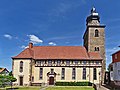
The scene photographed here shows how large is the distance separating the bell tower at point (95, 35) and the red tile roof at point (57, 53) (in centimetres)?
202

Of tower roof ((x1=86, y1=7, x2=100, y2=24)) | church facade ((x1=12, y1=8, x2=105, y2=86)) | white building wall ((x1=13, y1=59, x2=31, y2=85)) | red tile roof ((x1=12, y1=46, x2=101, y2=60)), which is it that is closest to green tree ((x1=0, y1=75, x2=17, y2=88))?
white building wall ((x1=13, y1=59, x2=31, y2=85))

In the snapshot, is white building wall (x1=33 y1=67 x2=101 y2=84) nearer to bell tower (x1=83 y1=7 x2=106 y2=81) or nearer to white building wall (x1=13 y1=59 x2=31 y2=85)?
white building wall (x1=13 y1=59 x2=31 y2=85)

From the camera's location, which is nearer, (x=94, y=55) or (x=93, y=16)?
(x=94, y=55)

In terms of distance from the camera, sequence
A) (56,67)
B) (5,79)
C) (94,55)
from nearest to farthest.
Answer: (5,79) → (56,67) → (94,55)

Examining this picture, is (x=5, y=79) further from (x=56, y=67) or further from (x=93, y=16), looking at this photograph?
(x=93, y=16)

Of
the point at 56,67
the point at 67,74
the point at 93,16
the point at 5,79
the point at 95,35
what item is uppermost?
the point at 93,16

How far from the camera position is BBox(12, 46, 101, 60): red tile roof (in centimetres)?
5311

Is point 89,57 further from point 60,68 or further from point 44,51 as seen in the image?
point 44,51

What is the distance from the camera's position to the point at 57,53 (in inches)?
2165

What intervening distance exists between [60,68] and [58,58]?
2513mm

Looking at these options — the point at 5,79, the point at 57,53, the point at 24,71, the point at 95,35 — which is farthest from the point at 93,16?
the point at 5,79

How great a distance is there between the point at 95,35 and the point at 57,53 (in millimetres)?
11344

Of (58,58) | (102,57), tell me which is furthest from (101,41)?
(58,58)

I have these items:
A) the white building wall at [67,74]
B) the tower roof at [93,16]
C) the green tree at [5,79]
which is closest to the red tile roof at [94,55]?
the white building wall at [67,74]
